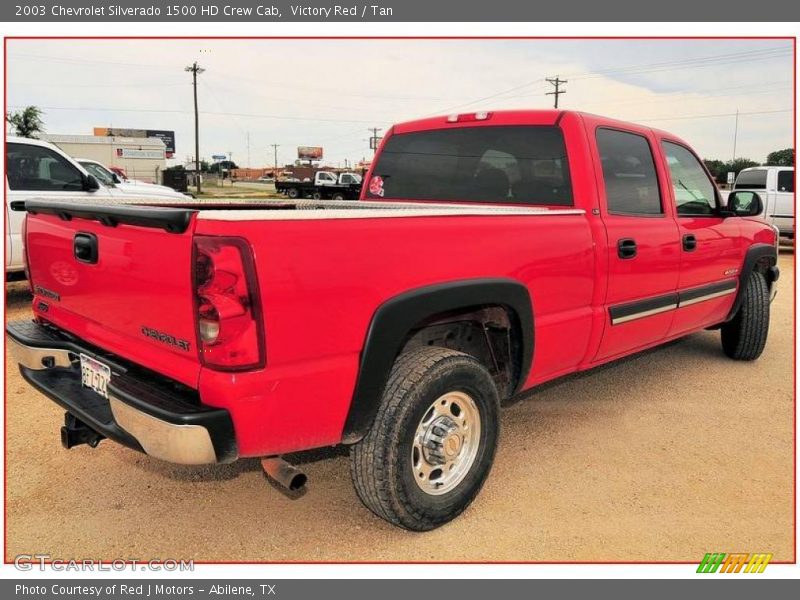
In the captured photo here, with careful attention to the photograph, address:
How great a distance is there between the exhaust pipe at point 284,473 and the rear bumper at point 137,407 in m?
0.31

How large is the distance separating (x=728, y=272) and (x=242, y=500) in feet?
12.9

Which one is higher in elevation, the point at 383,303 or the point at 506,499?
the point at 383,303

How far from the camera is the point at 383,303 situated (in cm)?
246

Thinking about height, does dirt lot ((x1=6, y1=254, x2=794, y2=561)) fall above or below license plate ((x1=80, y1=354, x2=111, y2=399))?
below

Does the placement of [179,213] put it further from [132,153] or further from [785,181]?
[132,153]

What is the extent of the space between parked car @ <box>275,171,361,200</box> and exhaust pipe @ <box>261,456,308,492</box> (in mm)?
31892

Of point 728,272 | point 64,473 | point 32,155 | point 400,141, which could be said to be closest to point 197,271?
point 64,473

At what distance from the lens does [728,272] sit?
4961 millimetres

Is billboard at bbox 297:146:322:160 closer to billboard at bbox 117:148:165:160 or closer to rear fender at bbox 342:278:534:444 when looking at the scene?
billboard at bbox 117:148:165:160

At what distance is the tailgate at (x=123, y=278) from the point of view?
2242 mm

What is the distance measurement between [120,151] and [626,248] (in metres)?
60.6

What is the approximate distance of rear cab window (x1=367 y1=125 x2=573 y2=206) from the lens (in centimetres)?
374

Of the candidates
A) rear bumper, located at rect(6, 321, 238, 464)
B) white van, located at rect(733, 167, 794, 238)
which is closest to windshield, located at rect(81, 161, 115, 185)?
rear bumper, located at rect(6, 321, 238, 464)

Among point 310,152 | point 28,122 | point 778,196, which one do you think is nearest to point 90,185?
point 778,196
